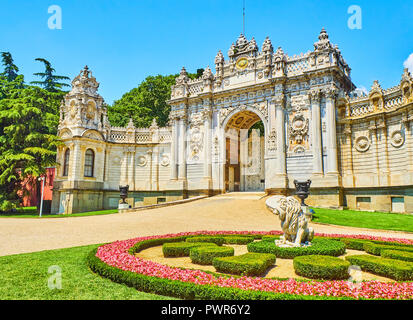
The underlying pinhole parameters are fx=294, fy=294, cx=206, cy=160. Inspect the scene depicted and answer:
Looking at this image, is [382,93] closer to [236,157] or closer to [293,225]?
[236,157]

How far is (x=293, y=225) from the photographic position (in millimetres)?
9172

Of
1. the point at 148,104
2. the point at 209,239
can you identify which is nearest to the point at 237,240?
the point at 209,239

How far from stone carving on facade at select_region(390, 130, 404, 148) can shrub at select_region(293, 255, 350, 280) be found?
18.0 metres

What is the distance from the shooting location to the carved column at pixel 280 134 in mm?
25719

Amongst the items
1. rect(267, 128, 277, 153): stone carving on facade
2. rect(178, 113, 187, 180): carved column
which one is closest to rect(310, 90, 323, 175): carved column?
rect(267, 128, 277, 153): stone carving on facade

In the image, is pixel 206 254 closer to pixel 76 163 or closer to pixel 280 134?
pixel 280 134

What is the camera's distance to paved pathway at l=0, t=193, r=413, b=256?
38.5 ft

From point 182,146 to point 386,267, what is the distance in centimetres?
2557

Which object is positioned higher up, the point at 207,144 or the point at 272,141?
the point at 207,144

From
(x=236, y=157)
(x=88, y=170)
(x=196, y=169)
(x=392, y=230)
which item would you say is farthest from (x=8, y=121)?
(x=392, y=230)

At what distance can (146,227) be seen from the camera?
1557 cm

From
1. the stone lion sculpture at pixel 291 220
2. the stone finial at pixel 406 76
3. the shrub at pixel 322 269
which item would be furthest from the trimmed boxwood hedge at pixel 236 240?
the stone finial at pixel 406 76

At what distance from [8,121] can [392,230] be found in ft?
109
